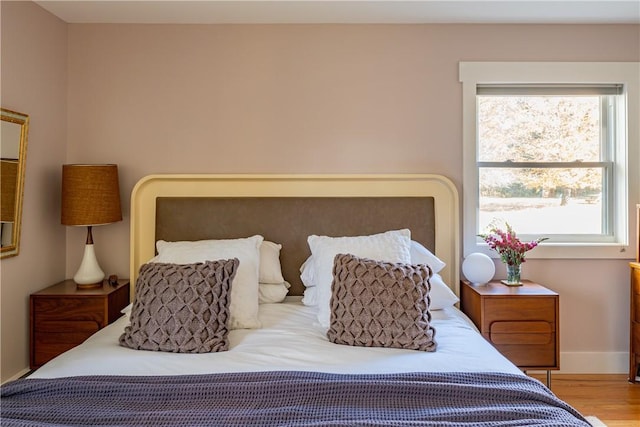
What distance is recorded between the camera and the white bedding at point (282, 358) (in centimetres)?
192

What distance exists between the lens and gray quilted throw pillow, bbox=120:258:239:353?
215cm

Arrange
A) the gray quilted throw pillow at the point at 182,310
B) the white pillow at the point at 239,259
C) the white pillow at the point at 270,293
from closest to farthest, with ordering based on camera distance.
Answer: the gray quilted throw pillow at the point at 182,310 → the white pillow at the point at 239,259 → the white pillow at the point at 270,293

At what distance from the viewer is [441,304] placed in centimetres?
269

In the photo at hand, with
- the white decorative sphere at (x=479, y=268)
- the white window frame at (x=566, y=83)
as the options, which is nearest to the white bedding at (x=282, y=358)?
the white decorative sphere at (x=479, y=268)

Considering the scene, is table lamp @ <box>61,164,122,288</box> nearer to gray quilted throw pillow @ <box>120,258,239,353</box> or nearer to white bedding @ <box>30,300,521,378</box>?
white bedding @ <box>30,300,521,378</box>

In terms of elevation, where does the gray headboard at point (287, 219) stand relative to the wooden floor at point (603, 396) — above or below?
above

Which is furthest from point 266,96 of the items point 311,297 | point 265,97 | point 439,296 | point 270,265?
point 439,296

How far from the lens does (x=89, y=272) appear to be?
2.95 m

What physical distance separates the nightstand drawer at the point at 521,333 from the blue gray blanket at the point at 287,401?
990 millimetres

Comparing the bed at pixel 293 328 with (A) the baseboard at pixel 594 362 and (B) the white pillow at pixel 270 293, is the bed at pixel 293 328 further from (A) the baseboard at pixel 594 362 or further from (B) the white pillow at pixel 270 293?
(A) the baseboard at pixel 594 362

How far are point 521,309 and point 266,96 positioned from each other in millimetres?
2003

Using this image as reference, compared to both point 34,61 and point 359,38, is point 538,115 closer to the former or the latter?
point 359,38

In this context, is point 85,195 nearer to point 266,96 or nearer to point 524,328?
point 266,96

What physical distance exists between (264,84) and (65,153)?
136cm
